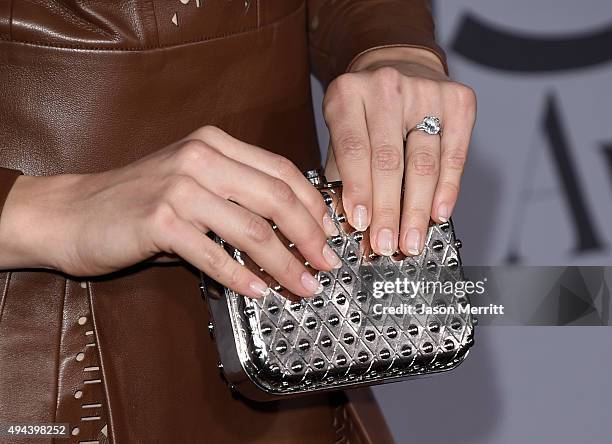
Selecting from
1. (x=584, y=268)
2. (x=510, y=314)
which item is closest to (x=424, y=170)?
(x=510, y=314)

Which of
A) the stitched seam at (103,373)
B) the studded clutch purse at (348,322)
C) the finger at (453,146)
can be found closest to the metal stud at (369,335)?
the studded clutch purse at (348,322)

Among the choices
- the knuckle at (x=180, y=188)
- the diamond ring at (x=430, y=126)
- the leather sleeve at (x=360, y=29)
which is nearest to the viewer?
the knuckle at (x=180, y=188)

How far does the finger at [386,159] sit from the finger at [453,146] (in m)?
0.03

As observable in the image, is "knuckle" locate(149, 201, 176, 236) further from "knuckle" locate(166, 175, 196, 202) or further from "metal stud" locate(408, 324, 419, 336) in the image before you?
"metal stud" locate(408, 324, 419, 336)

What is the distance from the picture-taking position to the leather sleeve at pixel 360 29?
0.83 m

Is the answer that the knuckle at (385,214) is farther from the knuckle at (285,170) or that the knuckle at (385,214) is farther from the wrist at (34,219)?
the wrist at (34,219)

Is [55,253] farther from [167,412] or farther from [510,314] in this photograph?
[510,314]

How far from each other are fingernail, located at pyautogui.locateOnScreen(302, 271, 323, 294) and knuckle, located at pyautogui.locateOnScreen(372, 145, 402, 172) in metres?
A: 0.10

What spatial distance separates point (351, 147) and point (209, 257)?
0.48ft

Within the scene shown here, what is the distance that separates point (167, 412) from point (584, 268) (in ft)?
2.46

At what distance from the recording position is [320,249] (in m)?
0.64

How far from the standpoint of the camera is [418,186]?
68 centimetres

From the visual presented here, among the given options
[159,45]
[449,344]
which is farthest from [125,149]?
[449,344]

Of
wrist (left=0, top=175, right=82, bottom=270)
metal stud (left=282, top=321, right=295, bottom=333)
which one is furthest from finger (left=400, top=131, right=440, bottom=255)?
wrist (left=0, top=175, right=82, bottom=270)
